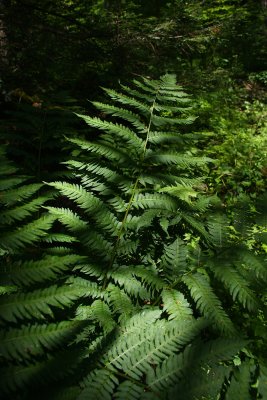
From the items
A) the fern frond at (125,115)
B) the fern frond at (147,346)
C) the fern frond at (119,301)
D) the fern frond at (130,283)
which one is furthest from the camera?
the fern frond at (125,115)

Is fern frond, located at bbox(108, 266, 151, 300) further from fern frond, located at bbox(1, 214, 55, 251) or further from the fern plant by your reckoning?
fern frond, located at bbox(1, 214, 55, 251)

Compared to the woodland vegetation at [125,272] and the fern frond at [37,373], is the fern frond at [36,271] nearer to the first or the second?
the woodland vegetation at [125,272]

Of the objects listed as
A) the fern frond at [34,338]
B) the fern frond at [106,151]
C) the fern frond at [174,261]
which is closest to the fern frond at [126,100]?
the fern frond at [106,151]

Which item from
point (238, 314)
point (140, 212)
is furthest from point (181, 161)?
point (238, 314)

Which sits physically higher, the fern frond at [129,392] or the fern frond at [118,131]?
the fern frond at [118,131]

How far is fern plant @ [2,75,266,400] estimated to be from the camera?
4.09 feet

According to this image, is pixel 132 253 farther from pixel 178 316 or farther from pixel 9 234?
pixel 9 234

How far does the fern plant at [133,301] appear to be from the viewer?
1245 mm

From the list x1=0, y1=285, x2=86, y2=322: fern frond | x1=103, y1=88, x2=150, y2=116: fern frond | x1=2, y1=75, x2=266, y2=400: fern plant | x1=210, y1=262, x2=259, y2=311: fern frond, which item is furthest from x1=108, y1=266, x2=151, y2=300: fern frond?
x1=103, y1=88, x2=150, y2=116: fern frond

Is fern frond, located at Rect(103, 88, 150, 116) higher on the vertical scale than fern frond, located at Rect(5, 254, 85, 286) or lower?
higher

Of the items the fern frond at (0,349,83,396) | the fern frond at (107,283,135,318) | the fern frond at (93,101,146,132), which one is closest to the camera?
the fern frond at (0,349,83,396)

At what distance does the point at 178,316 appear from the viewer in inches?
66.9

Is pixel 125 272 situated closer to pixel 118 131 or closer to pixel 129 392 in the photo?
pixel 129 392

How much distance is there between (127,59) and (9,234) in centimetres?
393
